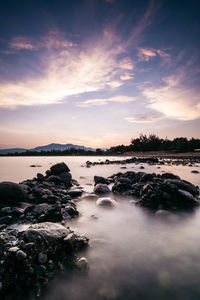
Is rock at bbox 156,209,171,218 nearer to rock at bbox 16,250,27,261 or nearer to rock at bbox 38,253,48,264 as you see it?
rock at bbox 38,253,48,264

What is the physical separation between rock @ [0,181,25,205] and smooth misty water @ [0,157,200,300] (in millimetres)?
2607

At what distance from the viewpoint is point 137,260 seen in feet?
10.6

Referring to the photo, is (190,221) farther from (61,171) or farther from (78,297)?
(61,171)

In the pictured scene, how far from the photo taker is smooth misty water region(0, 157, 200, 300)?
2506mm

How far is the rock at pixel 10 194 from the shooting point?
237 inches

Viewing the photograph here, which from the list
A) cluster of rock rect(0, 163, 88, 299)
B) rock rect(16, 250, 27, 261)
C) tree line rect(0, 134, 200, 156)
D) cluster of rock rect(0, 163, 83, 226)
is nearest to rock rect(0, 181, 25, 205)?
cluster of rock rect(0, 163, 83, 226)

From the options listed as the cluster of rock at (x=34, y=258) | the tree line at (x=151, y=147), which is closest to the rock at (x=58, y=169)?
the cluster of rock at (x=34, y=258)

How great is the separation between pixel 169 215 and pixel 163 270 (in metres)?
2.83

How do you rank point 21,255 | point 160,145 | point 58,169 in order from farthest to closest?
point 160,145 < point 58,169 < point 21,255

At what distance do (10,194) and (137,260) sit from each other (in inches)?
196

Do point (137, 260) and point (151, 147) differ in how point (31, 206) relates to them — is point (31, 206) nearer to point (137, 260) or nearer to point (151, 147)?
point (137, 260)

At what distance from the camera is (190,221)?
509 cm

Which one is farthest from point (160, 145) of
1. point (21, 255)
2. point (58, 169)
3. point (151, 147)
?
point (21, 255)

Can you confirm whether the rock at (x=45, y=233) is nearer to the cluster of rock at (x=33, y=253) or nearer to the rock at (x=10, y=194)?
the cluster of rock at (x=33, y=253)
